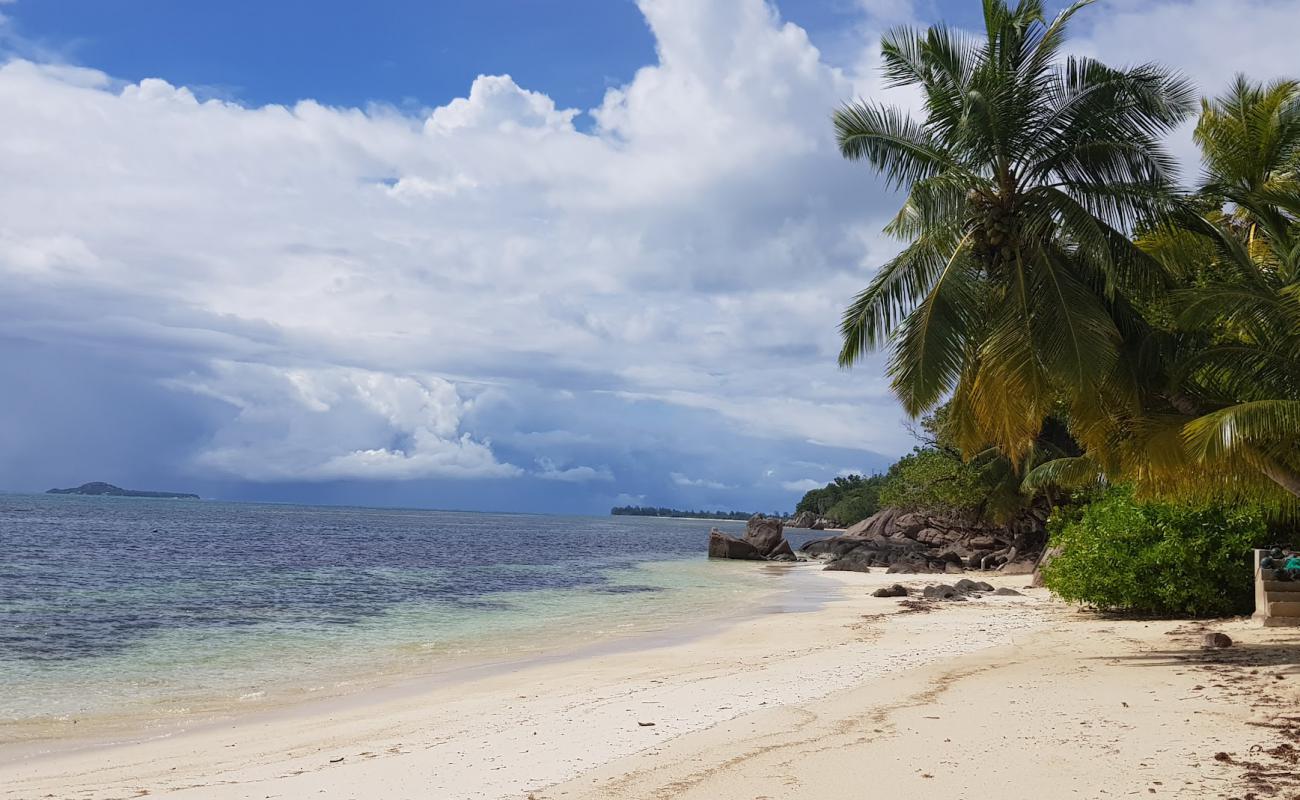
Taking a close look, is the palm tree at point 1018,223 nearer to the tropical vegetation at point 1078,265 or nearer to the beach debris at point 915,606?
the tropical vegetation at point 1078,265

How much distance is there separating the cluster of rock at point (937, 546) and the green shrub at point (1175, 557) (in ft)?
57.6

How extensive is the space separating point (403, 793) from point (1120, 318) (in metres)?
10.6

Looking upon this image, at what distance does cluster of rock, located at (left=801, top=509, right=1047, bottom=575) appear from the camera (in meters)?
39.2

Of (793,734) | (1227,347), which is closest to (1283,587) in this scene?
(1227,347)

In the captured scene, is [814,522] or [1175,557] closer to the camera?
[1175,557]

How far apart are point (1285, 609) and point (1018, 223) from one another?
7.23 meters

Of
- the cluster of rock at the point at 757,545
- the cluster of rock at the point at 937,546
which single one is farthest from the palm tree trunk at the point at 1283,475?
the cluster of rock at the point at 757,545

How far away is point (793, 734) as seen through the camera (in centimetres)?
812

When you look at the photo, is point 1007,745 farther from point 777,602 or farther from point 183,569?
point 183,569

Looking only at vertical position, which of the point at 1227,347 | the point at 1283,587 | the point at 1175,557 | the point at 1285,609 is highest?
the point at 1227,347

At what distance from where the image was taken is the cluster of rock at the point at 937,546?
39156mm

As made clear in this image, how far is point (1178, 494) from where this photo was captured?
12.4 m

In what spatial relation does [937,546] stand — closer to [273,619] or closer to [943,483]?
[943,483]

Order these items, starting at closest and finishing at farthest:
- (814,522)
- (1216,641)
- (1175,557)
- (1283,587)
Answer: (1216,641)
(1283,587)
(1175,557)
(814,522)
